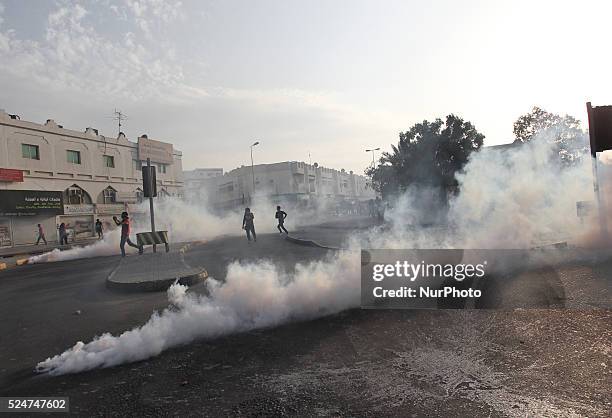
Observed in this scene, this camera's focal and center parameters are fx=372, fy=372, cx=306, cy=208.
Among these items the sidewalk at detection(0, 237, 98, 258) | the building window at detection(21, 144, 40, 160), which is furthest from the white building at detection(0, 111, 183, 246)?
the sidewalk at detection(0, 237, 98, 258)

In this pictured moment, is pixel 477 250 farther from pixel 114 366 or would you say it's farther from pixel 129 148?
pixel 129 148

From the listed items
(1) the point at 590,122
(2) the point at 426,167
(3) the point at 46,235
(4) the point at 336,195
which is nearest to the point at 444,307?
(1) the point at 590,122

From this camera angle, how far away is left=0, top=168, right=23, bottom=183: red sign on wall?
2294 cm

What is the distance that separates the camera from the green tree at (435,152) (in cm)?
2425

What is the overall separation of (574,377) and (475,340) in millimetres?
1002

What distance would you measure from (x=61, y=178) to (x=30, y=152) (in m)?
2.58

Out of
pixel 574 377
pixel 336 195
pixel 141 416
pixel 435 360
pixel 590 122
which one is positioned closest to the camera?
pixel 141 416

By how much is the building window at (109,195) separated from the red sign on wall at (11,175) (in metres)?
6.50

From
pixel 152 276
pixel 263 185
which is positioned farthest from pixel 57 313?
pixel 263 185

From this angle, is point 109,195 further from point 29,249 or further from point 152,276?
point 152,276

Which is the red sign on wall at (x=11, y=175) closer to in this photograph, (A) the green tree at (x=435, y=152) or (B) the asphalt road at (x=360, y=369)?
(B) the asphalt road at (x=360, y=369)

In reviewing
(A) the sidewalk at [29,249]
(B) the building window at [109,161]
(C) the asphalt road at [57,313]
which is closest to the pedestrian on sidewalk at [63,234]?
(A) the sidewalk at [29,249]

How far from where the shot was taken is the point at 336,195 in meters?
77.9

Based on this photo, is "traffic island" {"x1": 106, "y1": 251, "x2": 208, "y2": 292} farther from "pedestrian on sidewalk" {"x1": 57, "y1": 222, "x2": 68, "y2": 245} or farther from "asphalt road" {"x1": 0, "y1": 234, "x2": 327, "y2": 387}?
"pedestrian on sidewalk" {"x1": 57, "y1": 222, "x2": 68, "y2": 245}
